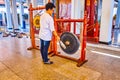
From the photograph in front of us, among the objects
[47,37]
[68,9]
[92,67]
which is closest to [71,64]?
[92,67]

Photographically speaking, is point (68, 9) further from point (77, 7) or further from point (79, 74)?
point (79, 74)

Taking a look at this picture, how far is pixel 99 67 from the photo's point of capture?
302 centimetres

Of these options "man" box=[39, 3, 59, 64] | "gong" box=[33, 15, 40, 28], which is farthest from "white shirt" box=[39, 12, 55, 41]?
"gong" box=[33, 15, 40, 28]

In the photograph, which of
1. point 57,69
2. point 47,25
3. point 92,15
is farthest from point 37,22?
point 92,15

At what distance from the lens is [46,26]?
2822 mm

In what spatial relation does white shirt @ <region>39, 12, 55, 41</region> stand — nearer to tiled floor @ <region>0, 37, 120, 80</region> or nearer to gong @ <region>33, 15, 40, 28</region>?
tiled floor @ <region>0, 37, 120, 80</region>

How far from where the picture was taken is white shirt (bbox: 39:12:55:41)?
279 centimetres

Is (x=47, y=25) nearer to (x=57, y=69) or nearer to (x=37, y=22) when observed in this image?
(x=57, y=69)

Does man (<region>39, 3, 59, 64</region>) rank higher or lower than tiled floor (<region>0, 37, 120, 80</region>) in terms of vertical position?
higher

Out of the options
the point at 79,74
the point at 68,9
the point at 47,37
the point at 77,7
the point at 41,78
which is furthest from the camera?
the point at 68,9

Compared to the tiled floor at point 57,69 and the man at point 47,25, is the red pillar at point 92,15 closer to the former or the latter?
the tiled floor at point 57,69

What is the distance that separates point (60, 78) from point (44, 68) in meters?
0.59

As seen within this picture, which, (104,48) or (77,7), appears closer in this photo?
(104,48)

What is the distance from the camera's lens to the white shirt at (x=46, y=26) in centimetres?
279
